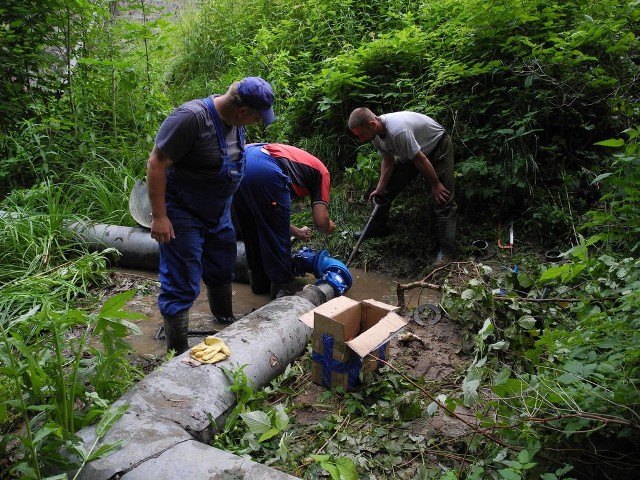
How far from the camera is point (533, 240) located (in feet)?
16.2

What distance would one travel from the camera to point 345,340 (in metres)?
2.79

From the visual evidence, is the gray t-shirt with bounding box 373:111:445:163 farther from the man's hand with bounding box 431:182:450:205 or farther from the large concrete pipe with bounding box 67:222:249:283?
the large concrete pipe with bounding box 67:222:249:283

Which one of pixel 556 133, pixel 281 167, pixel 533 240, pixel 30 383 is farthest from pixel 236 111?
pixel 556 133

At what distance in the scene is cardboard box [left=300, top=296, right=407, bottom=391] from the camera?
8.79ft

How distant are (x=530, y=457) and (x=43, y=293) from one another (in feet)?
12.1

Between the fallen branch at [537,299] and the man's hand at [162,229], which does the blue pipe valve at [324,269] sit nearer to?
the fallen branch at [537,299]

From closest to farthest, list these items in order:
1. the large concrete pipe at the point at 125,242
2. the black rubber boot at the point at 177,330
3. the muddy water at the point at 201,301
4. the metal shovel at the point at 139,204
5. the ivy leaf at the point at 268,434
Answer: the ivy leaf at the point at 268,434 < the black rubber boot at the point at 177,330 < the muddy water at the point at 201,301 < the large concrete pipe at the point at 125,242 < the metal shovel at the point at 139,204

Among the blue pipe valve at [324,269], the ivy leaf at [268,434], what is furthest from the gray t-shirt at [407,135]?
the ivy leaf at [268,434]

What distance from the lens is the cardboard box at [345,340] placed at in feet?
8.79

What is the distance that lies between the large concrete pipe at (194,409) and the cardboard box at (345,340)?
33 cm

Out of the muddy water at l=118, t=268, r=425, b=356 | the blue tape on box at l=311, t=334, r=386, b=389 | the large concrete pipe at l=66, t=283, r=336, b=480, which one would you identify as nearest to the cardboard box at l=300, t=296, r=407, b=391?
the blue tape on box at l=311, t=334, r=386, b=389

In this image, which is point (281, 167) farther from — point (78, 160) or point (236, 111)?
point (78, 160)

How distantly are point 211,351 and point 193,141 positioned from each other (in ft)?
3.97

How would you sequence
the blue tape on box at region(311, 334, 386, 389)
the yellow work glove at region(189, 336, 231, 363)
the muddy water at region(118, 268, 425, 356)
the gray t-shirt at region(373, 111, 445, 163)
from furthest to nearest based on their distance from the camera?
1. the gray t-shirt at region(373, 111, 445, 163)
2. the muddy water at region(118, 268, 425, 356)
3. the blue tape on box at region(311, 334, 386, 389)
4. the yellow work glove at region(189, 336, 231, 363)
